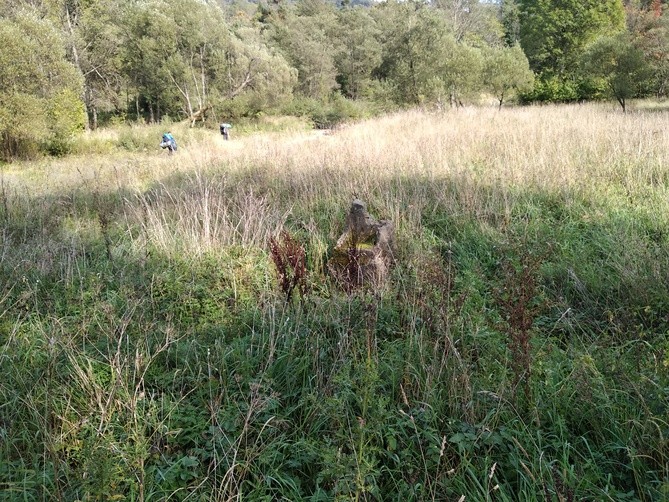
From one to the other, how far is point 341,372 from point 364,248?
5.44 feet

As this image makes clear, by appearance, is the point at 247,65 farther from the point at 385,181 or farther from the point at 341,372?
the point at 341,372

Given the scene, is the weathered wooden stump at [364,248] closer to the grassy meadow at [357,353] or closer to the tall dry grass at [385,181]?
the grassy meadow at [357,353]

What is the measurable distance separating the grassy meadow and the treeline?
1243cm

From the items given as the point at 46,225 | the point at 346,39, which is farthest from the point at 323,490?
the point at 346,39

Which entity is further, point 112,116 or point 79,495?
point 112,116

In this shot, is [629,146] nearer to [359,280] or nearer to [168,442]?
[359,280]

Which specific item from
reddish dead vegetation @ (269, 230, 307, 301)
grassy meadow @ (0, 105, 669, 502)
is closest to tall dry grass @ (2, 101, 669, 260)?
grassy meadow @ (0, 105, 669, 502)

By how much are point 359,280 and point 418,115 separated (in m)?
12.7

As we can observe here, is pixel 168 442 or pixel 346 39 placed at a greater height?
pixel 346 39

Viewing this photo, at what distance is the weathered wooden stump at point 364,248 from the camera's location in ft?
11.4

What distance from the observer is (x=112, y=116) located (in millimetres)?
26984

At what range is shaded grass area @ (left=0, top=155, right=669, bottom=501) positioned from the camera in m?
1.71

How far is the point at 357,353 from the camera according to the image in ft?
8.11

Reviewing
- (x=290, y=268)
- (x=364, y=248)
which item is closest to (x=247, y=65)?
(x=364, y=248)
